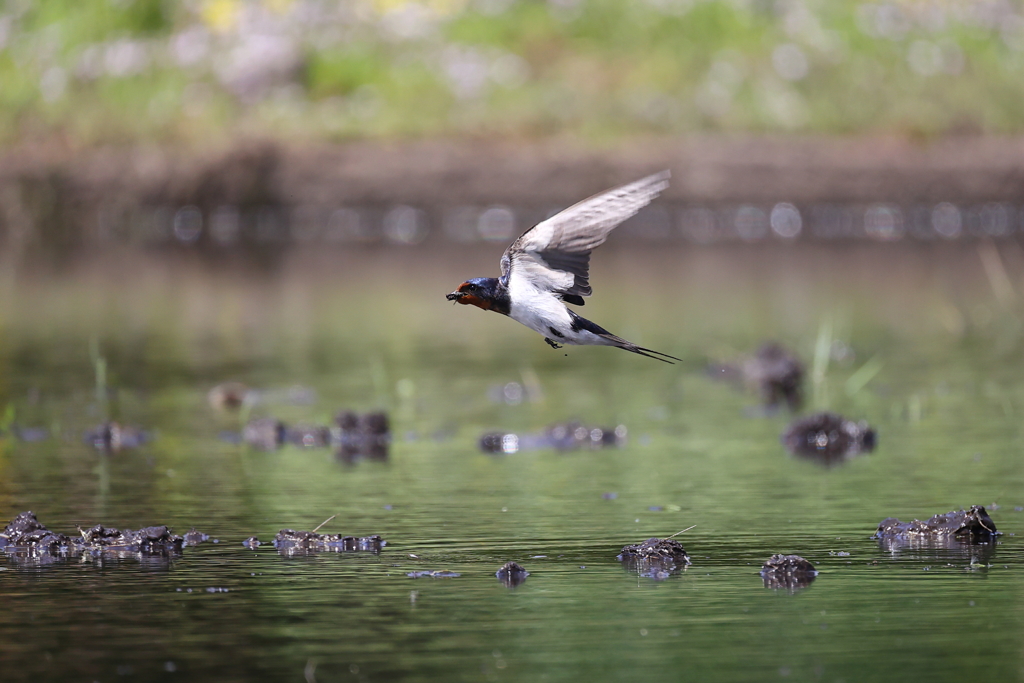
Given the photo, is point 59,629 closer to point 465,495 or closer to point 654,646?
point 654,646

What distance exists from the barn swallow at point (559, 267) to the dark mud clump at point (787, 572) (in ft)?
4.27

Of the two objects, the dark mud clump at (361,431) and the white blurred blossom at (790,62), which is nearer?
the dark mud clump at (361,431)

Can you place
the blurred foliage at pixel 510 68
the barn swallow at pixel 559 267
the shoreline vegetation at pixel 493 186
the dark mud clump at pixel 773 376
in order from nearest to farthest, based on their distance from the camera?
the barn swallow at pixel 559 267 → the dark mud clump at pixel 773 376 → the shoreline vegetation at pixel 493 186 → the blurred foliage at pixel 510 68

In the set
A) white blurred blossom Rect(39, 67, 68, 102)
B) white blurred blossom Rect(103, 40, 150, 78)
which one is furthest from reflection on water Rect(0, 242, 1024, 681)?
white blurred blossom Rect(103, 40, 150, 78)

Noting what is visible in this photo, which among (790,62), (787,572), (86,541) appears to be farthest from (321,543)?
(790,62)

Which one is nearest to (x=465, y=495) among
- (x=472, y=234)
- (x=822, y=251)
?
(x=822, y=251)

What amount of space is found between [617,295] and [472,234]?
17346 millimetres

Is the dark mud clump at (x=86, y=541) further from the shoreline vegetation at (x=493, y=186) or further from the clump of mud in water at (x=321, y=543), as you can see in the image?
the shoreline vegetation at (x=493, y=186)

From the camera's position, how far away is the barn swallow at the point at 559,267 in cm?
865

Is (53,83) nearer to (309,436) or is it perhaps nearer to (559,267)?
(309,436)

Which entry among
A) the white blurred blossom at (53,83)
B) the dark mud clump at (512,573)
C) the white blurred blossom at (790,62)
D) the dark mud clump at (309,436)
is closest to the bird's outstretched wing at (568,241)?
the dark mud clump at (512,573)

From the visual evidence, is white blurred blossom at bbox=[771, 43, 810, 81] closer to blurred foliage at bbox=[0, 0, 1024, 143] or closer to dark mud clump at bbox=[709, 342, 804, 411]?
blurred foliage at bbox=[0, 0, 1024, 143]

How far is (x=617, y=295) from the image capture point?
27.9 metres

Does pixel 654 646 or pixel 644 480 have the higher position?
pixel 644 480
